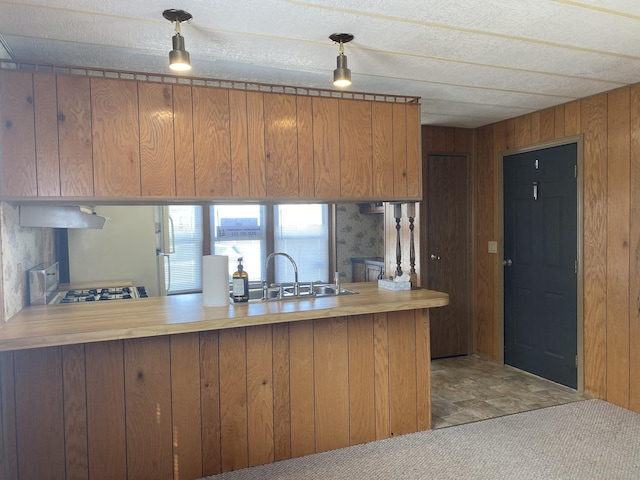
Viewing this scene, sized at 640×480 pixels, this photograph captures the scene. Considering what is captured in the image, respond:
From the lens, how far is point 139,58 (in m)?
2.55

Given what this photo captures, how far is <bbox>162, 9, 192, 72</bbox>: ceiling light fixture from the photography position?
1973 mm

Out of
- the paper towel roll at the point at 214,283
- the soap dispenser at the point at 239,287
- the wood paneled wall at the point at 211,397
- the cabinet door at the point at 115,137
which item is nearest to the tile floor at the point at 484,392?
the wood paneled wall at the point at 211,397

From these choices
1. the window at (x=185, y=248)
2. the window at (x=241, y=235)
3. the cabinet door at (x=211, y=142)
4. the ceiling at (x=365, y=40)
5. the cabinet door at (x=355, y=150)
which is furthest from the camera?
the window at (x=241, y=235)

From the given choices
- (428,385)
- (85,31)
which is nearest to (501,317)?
(428,385)

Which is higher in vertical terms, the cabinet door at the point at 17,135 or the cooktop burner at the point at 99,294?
the cabinet door at the point at 17,135

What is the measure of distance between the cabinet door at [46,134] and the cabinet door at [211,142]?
0.69 meters

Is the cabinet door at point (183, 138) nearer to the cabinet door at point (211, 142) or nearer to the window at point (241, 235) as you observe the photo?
the cabinet door at point (211, 142)

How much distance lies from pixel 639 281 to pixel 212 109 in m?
3.06

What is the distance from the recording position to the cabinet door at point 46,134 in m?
2.26

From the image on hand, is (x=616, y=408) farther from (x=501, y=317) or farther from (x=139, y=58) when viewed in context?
(x=139, y=58)

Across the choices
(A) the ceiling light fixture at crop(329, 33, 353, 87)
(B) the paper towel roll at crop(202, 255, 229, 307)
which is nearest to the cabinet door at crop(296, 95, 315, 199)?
(A) the ceiling light fixture at crop(329, 33, 353, 87)

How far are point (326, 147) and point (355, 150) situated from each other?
0.20 m

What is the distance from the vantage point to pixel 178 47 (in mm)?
1998

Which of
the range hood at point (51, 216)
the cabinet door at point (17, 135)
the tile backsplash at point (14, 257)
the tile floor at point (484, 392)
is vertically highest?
the cabinet door at point (17, 135)
